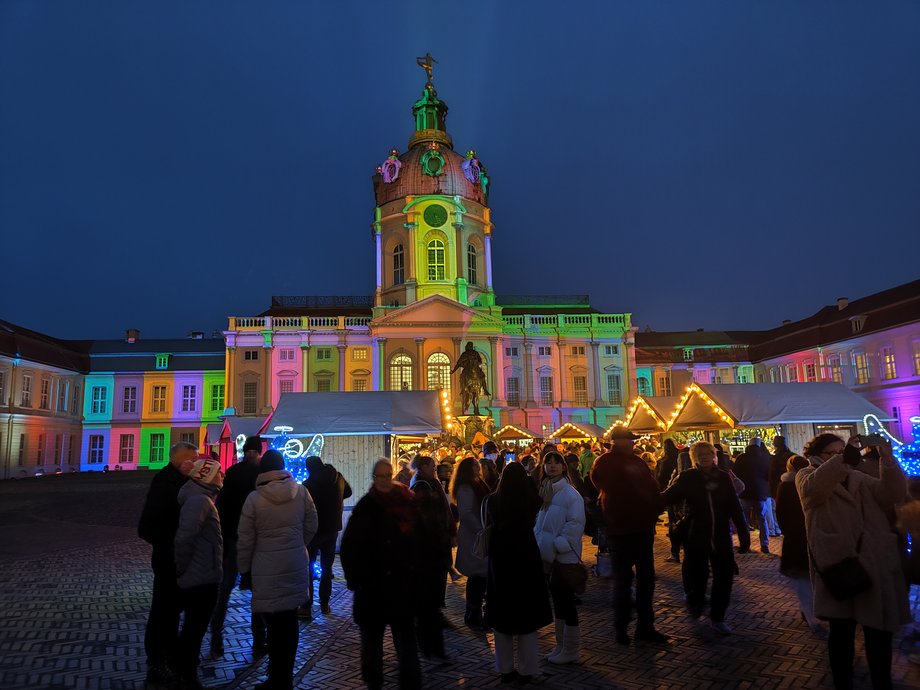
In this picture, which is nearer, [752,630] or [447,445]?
[752,630]

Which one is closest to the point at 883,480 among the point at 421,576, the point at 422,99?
the point at 421,576

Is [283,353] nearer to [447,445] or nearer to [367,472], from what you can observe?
[447,445]

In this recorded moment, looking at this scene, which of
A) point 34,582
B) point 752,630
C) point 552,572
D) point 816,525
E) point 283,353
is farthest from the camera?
point 283,353

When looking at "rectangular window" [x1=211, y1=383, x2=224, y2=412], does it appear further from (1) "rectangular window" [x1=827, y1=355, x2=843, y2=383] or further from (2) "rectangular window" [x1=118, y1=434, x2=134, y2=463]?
(1) "rectangular window" [x1=827, y1=355, x2=843, y2=383]

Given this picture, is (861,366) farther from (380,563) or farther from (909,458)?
(380,563)

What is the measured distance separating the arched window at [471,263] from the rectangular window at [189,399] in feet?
80.2

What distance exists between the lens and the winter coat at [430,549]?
4875 millimetres

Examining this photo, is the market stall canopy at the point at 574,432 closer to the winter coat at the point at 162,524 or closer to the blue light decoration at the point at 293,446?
the blue light decoration at the point at 293,446

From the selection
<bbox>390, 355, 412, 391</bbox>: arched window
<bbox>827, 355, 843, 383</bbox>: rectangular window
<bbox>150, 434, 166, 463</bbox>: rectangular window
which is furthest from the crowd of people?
<bbox>150, 434, 166, 463</bbox>: rectangular window

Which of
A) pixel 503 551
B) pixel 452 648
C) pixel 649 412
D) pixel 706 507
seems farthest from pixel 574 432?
pixel 503 551

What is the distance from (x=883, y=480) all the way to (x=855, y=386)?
141 ft

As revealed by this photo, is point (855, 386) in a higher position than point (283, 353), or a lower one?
lower

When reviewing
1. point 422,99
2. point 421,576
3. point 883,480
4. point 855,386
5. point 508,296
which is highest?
point 422,99

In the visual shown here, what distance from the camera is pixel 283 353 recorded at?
47.9m
